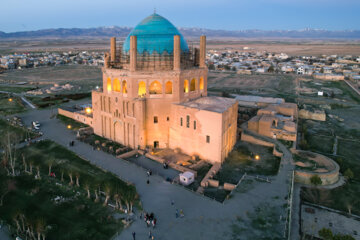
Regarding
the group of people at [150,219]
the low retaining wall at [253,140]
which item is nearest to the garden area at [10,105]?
the low retaining wall at [253,140]

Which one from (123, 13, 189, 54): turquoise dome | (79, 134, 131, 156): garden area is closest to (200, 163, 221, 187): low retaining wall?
(79, 134, 131, 156): garden area

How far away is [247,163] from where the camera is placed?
31.7m

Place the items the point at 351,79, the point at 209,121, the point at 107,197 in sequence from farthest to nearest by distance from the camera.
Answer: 1. the point at 351,79
2. the point at 209,121
3. the point at 107,197

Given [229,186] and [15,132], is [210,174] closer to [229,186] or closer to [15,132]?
[229,186]

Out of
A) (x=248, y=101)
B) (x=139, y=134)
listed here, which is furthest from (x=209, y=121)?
(x=248, y=101)

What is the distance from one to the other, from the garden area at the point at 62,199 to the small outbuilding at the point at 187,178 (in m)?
4.79

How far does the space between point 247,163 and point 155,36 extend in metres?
18.9

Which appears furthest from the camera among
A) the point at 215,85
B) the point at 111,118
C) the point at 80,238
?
the point at 215,85

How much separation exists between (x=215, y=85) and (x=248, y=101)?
33.6m

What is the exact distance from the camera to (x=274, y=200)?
23.5 m

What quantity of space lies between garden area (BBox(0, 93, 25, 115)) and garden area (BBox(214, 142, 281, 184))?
40476mm

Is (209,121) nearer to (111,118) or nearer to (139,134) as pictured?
(139,134)

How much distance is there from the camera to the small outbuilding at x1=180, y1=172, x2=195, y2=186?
2675 cm

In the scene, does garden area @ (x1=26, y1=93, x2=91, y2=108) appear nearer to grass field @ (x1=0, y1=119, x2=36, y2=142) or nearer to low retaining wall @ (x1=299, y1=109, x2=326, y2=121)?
grass field @ (x1=0, y1=119, x2=36, y2=142)
